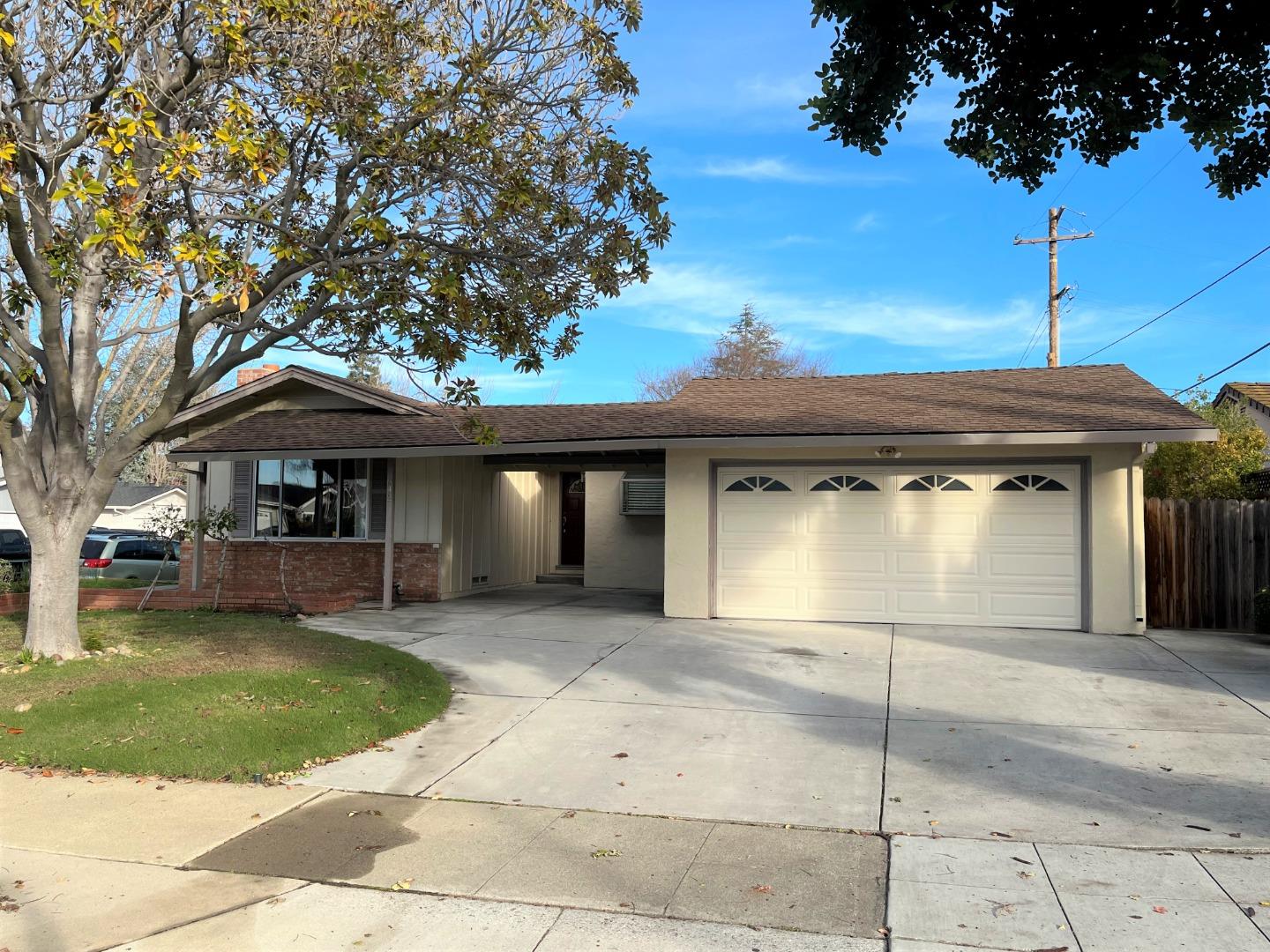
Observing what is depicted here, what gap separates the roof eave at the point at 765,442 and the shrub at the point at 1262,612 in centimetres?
219

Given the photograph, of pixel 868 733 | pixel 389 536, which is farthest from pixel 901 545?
pixel 389 536

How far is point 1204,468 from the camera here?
48.3ft

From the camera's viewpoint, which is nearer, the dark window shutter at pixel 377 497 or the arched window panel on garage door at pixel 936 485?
the arched window panel on garage door at pixel 936 485

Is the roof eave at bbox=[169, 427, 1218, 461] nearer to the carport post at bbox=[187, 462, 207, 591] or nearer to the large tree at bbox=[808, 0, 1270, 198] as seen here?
the carport post at bbox=[187, 462, 207, 591]

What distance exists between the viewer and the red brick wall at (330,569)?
15.9 metres

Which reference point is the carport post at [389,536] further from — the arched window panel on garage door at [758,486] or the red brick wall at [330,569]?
the arched window panel on garage door at [758,486]

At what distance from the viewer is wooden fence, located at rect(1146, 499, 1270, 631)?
12.5 m

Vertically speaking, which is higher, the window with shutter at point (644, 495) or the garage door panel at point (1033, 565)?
the window with shutter at point (644, 495)

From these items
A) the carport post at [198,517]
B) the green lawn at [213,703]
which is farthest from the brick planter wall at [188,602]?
the green lawn at [213,703]

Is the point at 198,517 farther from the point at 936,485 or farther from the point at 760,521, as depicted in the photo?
the point at 936,485

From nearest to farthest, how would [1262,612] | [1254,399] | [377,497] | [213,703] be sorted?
[213,703] → [1262,612] → [377,497] → [1254,399]

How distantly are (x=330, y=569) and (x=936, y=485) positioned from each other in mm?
10188

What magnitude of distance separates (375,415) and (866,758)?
1168 centimetres

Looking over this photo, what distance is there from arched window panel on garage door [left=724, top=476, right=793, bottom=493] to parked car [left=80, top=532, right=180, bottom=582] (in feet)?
45.1
